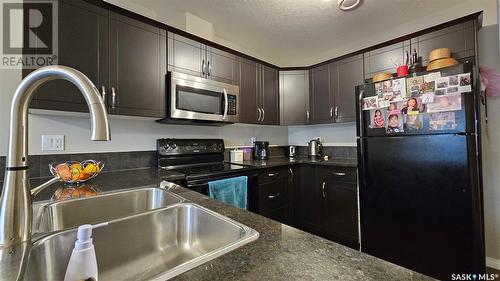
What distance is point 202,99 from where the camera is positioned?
199 cm

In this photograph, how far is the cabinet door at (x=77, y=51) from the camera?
1336mm

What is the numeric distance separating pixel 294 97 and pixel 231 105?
1.12m

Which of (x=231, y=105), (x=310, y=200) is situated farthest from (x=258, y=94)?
(x=310, y=200)

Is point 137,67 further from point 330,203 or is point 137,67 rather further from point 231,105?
point 330,203

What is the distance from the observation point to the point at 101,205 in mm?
1084

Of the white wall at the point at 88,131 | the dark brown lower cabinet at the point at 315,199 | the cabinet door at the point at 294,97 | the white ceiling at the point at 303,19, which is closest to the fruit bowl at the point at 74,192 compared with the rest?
the white wall at the point at 88,131

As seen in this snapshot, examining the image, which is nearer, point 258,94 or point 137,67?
point 137,67

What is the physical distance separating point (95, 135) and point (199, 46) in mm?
1798

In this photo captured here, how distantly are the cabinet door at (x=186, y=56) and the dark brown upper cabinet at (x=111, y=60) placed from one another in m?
0.07

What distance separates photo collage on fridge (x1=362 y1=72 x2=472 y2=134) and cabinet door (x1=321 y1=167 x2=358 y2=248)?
67 cm

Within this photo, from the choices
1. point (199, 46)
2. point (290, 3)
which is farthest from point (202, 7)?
point (290, 3)

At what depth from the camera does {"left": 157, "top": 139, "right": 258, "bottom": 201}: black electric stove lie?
1.74 metres

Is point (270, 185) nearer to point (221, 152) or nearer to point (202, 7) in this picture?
point (221, 152)

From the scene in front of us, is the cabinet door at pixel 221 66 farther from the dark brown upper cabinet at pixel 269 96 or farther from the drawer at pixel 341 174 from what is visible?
the drawer at pixel 341 174
